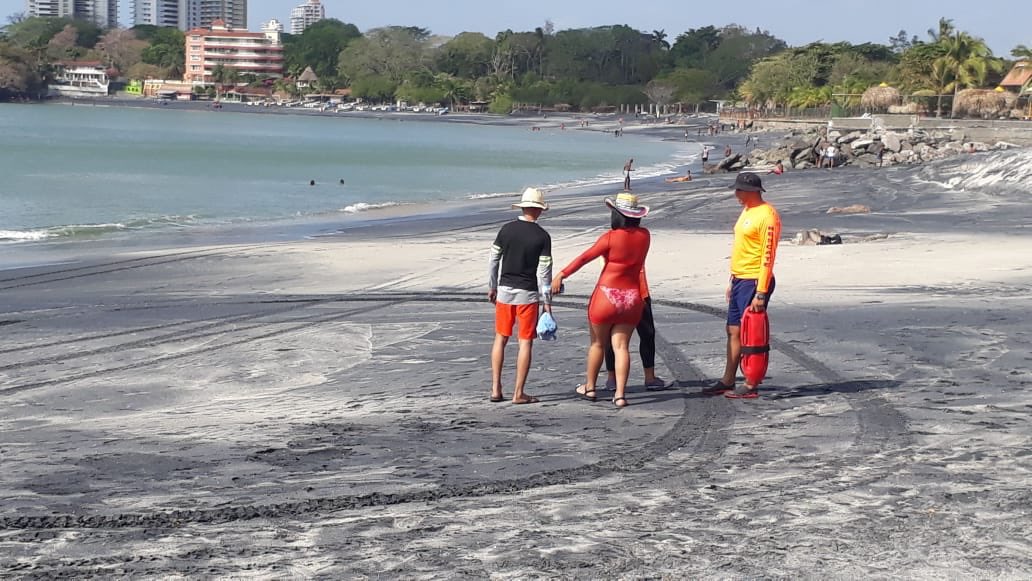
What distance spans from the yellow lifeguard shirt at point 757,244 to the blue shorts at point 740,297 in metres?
0.05

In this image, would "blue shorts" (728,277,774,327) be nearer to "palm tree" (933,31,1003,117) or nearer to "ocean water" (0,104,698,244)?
"ocean water" (0,104,698,244)

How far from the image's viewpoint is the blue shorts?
8.95m

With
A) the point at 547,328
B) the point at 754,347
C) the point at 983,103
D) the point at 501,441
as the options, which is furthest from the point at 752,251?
the point at 983,103

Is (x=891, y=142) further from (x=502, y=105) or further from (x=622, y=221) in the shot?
(x=502, y=105)

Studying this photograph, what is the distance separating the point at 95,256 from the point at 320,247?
4.30 metres

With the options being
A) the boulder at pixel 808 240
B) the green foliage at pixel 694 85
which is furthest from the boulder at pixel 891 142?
the green foliage at pixel 694 85

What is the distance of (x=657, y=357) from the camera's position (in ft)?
36.7

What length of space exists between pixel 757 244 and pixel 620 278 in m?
1.01

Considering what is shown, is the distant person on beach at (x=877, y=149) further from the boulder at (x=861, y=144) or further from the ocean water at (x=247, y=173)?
the ocean water at (x=247, y=173)

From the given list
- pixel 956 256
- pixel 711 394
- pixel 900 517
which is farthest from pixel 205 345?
pixel 956 256

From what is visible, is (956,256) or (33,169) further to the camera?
(33,169)

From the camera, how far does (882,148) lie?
47562 mm

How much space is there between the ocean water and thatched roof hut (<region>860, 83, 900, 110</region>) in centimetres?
1070

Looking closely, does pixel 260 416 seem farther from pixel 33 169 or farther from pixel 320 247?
pixel 33 169
